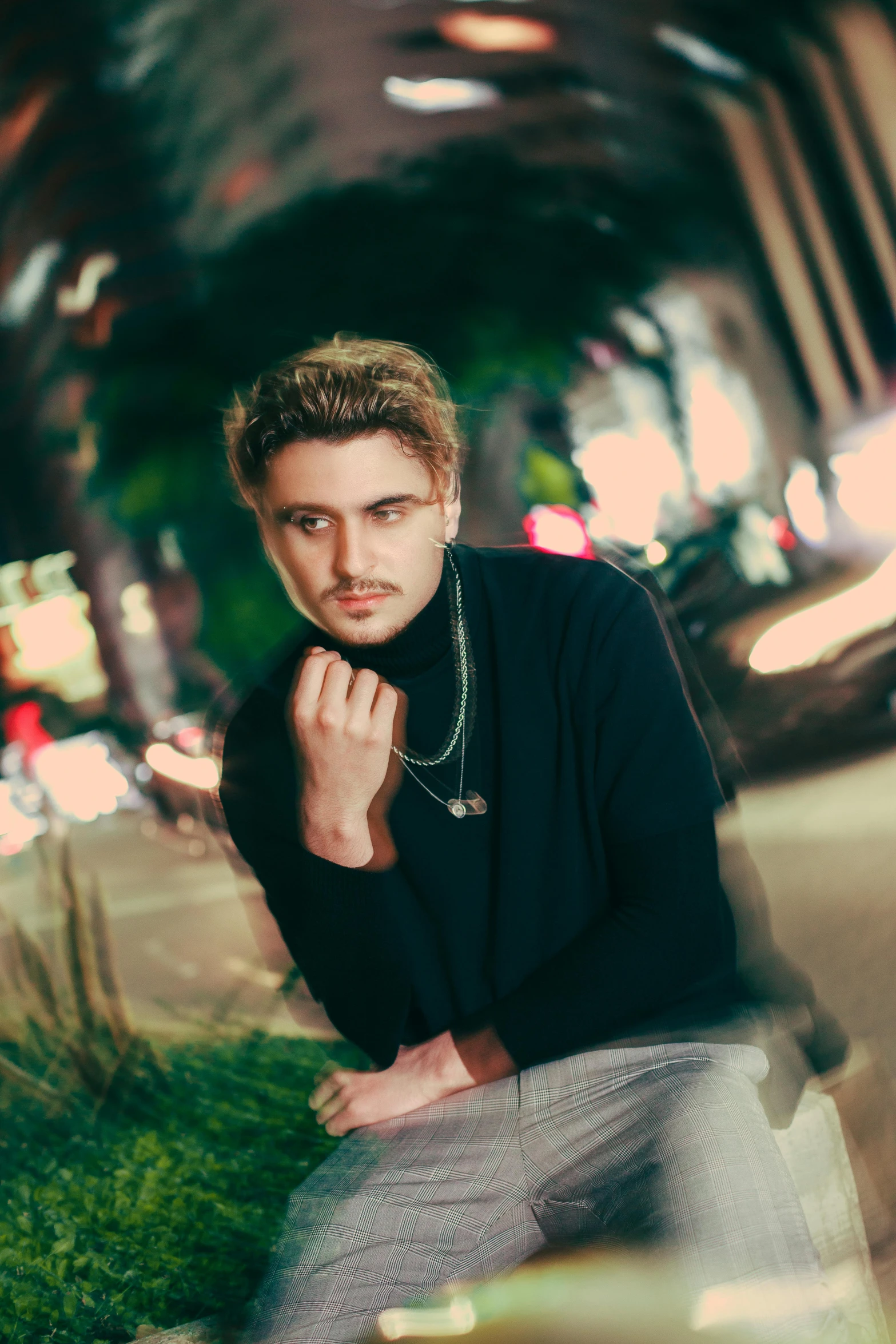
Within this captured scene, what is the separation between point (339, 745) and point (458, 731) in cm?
10

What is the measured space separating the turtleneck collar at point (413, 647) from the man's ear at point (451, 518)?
0.02m

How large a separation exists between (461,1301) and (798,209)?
792mm

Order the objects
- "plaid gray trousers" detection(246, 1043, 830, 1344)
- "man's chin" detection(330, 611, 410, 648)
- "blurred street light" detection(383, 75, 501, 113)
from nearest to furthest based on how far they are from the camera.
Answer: "plaid gray trousers" detection(246, 1043, 830, 1344)
"man's chin" detection(330, 611, 410, 648)
"blurred street light" detection(383, 75, 501, 113)

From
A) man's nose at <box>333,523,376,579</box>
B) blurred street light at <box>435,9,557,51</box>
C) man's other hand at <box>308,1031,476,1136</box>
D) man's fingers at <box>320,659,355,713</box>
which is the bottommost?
man's other hand at <box>308,1031,476,1136</box>

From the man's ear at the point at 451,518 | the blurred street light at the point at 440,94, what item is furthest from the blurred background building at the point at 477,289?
the man's ear at the point at 451,518

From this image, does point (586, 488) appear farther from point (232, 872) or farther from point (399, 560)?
point (232, 872)

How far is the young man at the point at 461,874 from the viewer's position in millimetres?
437

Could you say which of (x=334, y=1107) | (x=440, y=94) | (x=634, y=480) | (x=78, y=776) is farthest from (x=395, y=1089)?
(x=440, y=94)

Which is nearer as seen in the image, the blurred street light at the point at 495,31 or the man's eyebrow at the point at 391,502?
the man's eyebrow at the point at 391,502

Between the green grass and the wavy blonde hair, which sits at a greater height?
the wavy blonde hair

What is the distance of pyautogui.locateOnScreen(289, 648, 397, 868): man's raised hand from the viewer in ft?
1.44

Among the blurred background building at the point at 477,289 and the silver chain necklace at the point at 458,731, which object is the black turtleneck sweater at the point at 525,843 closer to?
the silver chain necklace at the point at 458,731

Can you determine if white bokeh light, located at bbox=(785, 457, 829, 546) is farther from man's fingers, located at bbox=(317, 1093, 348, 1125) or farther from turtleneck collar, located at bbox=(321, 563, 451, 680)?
man's fingers, located at bbox=(317, 1093, 348, 1125)

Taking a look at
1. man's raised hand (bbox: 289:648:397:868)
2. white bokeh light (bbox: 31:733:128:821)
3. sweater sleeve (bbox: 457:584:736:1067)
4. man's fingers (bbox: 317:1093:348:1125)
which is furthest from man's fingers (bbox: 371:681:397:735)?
white bokeh light (bbox: 31:733:128:821)
